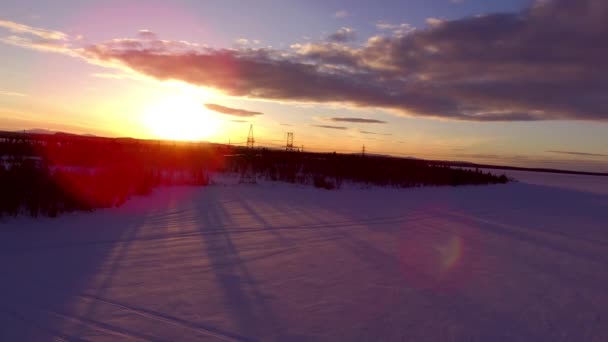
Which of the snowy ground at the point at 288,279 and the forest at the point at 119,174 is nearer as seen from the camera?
the snowy ground at the point at 288,279

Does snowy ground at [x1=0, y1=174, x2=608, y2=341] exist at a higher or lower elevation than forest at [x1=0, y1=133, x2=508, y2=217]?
lower

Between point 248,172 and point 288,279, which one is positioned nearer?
point 288,279

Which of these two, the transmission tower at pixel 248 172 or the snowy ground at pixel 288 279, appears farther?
the transmission tower at pixel 248 172

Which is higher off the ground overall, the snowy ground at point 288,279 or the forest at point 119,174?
the forest at point 119,174

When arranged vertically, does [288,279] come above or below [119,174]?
below

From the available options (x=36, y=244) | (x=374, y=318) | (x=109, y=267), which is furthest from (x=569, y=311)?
(x=36, y=244)

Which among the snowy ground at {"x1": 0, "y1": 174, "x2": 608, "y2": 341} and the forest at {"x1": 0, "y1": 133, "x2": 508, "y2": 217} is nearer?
the snowy ground at {"x1": 0, "y1": 174, "x2": 608, "y2": 341}

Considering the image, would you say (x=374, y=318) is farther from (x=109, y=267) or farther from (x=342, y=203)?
(x=342, y=203)

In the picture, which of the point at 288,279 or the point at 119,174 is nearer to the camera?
the point at 288,279
